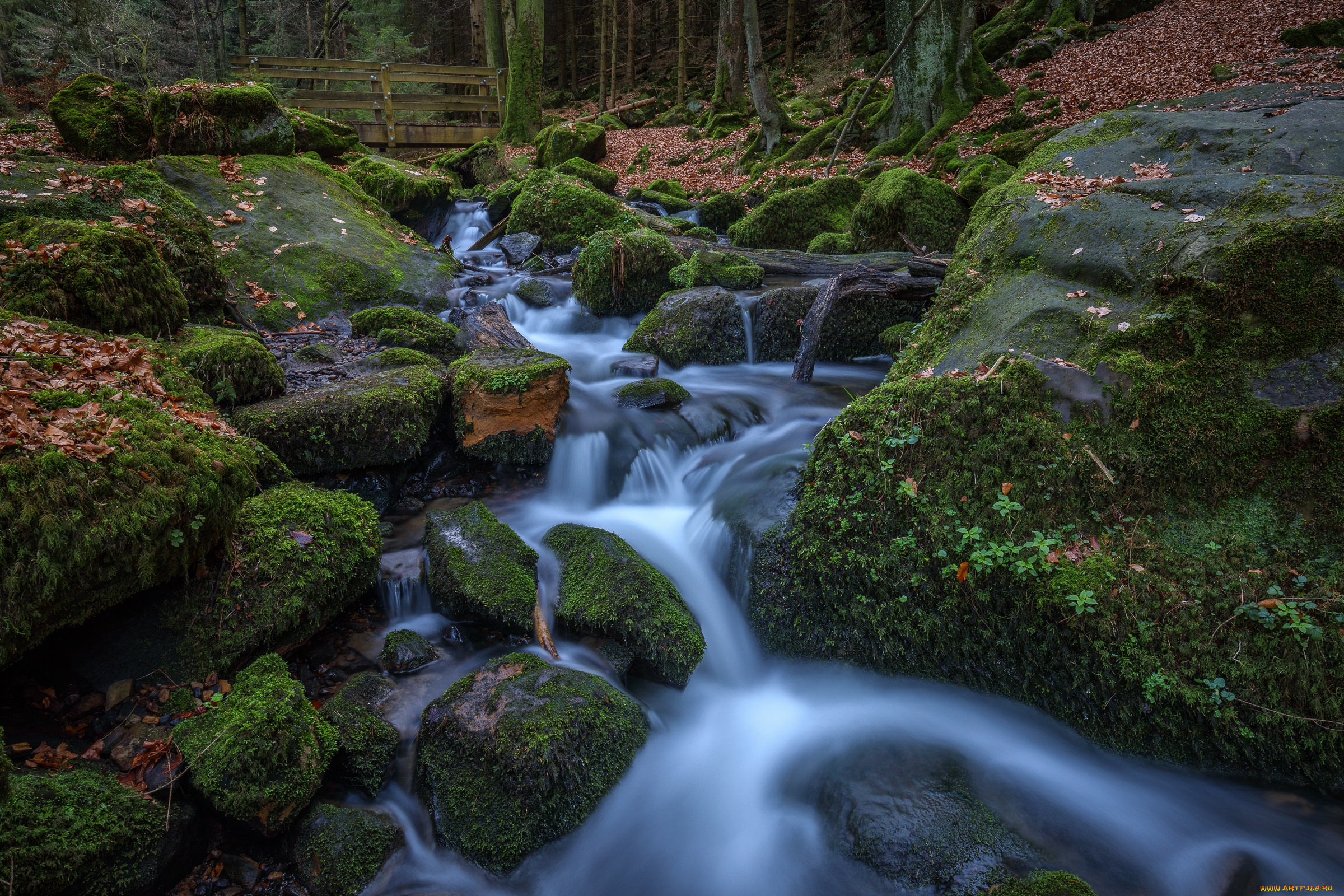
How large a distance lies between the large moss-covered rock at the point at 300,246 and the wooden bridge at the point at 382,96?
9860mm

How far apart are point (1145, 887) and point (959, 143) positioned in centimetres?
1375

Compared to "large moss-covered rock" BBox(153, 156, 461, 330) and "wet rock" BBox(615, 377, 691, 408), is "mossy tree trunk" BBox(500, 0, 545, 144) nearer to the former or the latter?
"large moss-covered rock" BBox(153, 156, 461, 330)

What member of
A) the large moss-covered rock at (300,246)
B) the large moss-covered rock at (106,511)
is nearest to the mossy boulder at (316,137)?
the large moss-covered rock at (300,246)

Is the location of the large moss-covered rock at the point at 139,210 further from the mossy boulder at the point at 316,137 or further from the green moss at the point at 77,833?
the mossy boulder at the point at 316,137

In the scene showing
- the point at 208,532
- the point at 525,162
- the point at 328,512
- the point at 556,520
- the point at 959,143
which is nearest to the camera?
the point at 208,532

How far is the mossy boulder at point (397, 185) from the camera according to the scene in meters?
12.6

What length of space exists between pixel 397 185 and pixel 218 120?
10.9 feet

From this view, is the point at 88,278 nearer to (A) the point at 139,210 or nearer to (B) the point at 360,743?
(A) the point at 139,210

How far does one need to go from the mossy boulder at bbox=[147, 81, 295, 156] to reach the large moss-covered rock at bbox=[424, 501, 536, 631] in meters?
8.41

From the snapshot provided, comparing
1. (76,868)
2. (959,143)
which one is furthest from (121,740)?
(959,143)

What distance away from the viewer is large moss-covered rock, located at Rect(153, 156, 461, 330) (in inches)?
321

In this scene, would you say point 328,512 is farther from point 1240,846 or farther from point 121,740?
point 1240,846

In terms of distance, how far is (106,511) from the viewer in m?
3.04

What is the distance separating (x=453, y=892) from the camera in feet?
10.3
